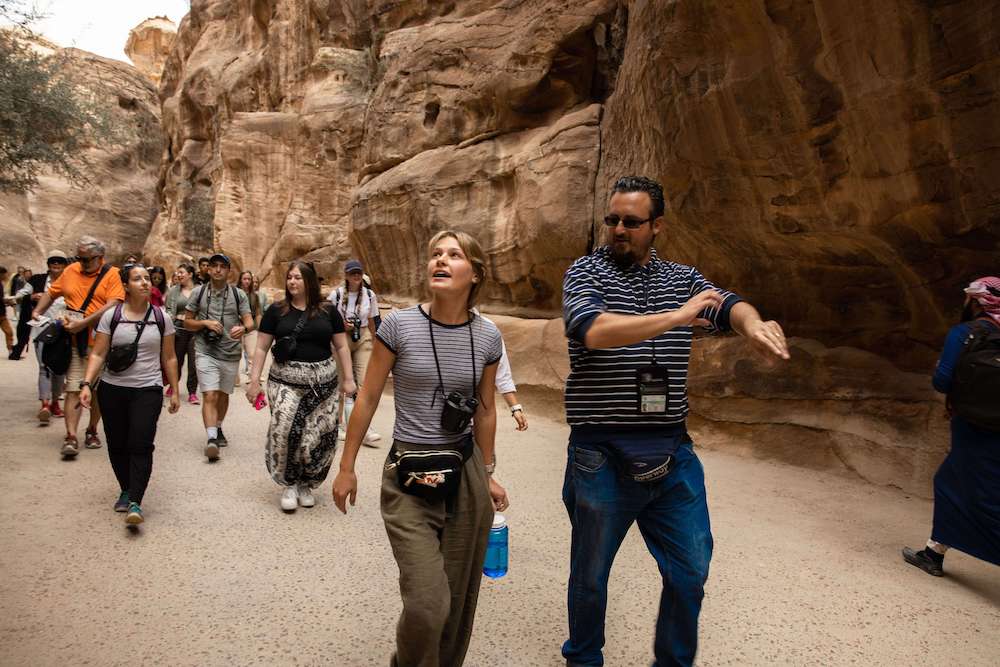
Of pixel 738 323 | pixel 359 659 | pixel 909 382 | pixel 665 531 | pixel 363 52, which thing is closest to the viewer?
pixel 738 323

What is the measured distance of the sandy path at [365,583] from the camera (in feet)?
9.68

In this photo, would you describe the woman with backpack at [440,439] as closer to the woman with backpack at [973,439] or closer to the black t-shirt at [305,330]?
the black t-shirt at [305,330]

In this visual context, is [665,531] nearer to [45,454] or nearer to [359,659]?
[359,659]

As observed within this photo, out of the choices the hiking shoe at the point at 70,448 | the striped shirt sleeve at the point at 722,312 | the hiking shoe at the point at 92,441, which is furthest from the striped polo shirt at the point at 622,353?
the hiking shoe at the point at 92,441

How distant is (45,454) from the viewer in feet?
19.7

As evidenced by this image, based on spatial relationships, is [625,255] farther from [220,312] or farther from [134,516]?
[220,312]

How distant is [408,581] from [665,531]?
3.05 ft

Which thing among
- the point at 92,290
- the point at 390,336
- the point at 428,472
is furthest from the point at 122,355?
the point at 428,472

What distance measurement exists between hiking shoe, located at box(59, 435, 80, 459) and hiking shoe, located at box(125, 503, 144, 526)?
7.11 feet

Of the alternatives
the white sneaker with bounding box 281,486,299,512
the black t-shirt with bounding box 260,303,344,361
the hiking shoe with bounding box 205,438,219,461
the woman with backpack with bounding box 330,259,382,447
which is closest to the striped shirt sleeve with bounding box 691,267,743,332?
the black t-shirt with bounding box 260,303,344,361

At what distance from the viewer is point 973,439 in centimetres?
377

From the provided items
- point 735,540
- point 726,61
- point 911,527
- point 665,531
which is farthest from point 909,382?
point 665,531

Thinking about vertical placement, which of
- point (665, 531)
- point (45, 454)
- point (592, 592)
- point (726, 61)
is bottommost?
point (45, 454)

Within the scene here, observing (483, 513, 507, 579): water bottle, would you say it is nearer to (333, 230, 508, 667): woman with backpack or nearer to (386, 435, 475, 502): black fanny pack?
(333, 230, 508, 667): woman with backpack
